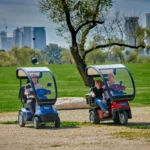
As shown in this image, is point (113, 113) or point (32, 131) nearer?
point (32, 131)

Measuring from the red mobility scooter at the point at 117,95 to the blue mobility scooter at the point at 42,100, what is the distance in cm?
166

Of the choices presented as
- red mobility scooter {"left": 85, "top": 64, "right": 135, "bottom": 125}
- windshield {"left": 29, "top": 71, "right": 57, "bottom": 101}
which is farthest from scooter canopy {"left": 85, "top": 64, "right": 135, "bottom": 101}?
windshield {"left": 29, "top": 71, "right": 57, "bottom": 101}

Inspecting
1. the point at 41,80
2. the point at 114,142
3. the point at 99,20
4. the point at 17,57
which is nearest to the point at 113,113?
the point at 41,80

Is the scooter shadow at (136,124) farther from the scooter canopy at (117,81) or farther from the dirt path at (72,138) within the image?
the scooter canopy at (117,81)

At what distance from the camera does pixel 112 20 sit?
105 feet

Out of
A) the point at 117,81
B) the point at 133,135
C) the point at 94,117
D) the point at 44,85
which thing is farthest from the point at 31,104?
the point at 133,135

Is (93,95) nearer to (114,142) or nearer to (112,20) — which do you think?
(114,142)

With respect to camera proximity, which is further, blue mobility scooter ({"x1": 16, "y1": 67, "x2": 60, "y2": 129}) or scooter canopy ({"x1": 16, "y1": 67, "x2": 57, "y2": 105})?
scooter canopy ({"x1": 16, "y1": 67, "x2": 57, "y2": 105})

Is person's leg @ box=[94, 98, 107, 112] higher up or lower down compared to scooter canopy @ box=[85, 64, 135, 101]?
lower down

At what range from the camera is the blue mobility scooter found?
20.2 metres

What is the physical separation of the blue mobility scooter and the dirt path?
0.29 m

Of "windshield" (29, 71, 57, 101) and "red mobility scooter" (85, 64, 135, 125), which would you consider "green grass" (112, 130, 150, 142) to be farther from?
"windshield" (29, 71, 57, 101)

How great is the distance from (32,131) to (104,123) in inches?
132

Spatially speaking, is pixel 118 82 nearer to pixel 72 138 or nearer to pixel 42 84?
pixel 42 84
